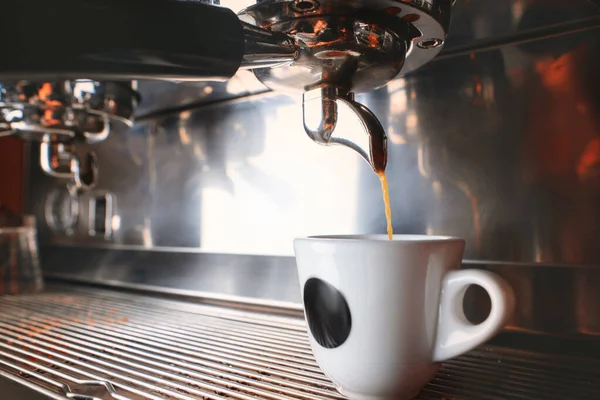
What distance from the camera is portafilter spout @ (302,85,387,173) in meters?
0.35

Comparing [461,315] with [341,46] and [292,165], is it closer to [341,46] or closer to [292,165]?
[341,46]

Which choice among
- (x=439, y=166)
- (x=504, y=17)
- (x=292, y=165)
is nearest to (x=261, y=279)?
(x=292, y=165)

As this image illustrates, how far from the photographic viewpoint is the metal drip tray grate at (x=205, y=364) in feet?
1.05

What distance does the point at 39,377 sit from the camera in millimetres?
348

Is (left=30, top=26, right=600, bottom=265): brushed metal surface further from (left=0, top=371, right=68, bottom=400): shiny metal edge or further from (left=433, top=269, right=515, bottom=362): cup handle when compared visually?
(left=0, top=371, right=68, bottom=400): shiny metal edge

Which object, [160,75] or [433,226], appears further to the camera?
[433,226]

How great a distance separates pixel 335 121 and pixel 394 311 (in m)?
0.14

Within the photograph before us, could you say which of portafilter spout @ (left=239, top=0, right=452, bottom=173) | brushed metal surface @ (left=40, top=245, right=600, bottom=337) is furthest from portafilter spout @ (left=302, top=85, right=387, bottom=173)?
brushed metal surface @ (left=40, top=245, right=600, bottom=337)

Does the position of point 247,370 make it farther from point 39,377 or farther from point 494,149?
point 494,149

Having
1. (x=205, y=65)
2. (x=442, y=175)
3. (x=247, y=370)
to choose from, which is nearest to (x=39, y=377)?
(x=247, y=370)

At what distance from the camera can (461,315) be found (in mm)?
300

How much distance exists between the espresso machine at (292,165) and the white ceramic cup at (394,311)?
1.4 inches

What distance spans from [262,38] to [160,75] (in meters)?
0.07

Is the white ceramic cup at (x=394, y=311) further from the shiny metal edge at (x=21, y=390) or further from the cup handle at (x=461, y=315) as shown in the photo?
the shiny metal edge at (x=21, y=390)
